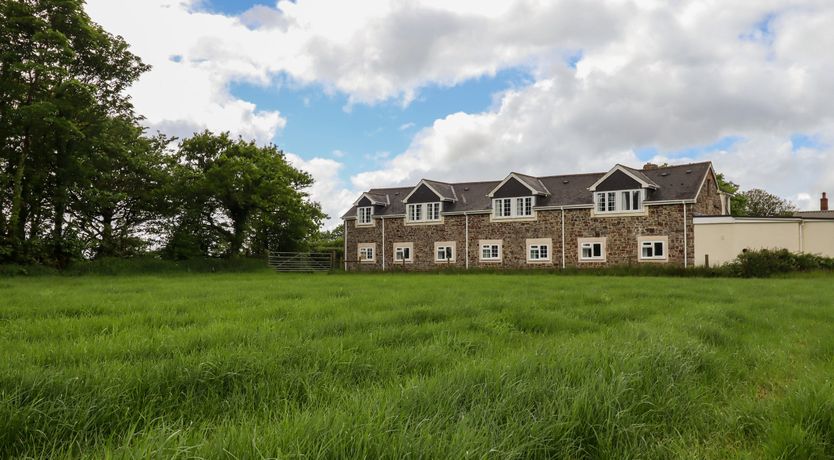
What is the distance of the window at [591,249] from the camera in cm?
3853

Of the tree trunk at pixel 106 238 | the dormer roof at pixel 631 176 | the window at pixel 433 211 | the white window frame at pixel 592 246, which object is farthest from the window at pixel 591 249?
the tree trunk at pixel 106 238

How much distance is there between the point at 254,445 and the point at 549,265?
39.2m

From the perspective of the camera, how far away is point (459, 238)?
145ft

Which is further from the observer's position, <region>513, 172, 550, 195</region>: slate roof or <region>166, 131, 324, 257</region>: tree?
<region>513, 172, 550, 195</region>: slate roof

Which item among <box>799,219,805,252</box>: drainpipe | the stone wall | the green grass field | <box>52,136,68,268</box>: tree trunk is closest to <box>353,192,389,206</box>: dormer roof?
the stone wall

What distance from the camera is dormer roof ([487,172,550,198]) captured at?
1620 inches

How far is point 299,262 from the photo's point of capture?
41.4 m

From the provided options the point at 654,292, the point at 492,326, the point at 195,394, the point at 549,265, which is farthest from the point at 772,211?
the point at 195,394

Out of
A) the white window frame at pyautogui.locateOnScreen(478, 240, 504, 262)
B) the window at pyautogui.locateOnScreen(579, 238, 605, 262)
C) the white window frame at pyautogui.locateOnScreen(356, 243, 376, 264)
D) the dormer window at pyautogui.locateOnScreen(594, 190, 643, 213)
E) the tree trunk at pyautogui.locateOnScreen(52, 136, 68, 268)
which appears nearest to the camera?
the tree trunk at pyautogui.locateOnScreen(52, 136, 68, 268)

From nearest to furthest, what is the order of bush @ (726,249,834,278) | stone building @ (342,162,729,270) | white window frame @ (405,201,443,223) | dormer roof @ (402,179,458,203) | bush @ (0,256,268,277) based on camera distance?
1. bush @ (0,256,268,277)
2. bush @ (726,249,834,278)
3. stone building @ (342,162,729,270)
4. dormer roof @ (402,179,458,203)
5. white window frame @ (405,201,443,223)

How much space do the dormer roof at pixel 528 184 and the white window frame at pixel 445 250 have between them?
17.9 feet

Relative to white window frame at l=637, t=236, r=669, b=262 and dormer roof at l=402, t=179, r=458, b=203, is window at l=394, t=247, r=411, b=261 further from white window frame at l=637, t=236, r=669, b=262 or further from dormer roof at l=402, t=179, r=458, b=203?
white window frame at l=637, t=236, r=669, b=262

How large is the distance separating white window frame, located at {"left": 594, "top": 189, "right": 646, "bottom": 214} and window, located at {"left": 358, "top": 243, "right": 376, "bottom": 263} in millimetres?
20107

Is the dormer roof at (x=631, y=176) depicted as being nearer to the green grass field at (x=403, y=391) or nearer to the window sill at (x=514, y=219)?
the window sill at (x=514, y=219)
